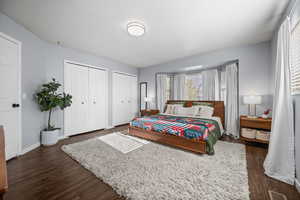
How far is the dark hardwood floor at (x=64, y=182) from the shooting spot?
140 centimetres

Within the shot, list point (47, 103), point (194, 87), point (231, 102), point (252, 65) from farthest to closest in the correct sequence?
point (194, 87), point (231, 102), point (252, 65), point (47, 103)

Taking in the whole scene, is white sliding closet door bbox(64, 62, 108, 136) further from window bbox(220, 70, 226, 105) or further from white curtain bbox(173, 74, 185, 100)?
window bbox(220, 70, 226, 105)

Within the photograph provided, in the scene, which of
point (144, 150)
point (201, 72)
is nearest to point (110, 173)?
point (144, 150)

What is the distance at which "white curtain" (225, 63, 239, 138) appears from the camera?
11.2 feet

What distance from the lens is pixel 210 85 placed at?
4211 millimetres

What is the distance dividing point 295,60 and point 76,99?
497 cm

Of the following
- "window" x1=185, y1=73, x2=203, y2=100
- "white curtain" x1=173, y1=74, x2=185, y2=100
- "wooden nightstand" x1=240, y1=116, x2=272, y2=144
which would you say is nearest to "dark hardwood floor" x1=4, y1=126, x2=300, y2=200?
"wooden nightstand" x1=240, y1=116, x2=272, y2=144

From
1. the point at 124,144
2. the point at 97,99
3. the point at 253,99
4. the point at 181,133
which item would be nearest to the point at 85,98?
the point at 97,99

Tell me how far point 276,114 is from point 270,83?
167 cm

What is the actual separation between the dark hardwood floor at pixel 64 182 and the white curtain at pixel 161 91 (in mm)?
3351

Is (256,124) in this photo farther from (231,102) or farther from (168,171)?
(168,171)

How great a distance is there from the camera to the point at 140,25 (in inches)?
91.6

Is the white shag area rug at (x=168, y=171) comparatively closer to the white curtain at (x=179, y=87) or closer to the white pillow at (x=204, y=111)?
the white pillow at (x=204, y=111)

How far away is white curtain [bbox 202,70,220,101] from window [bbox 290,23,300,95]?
2343 mm
